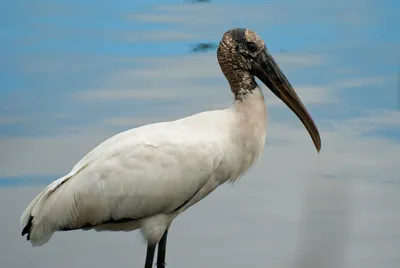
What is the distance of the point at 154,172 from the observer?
14.0 feet

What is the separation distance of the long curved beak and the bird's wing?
0.53 meters

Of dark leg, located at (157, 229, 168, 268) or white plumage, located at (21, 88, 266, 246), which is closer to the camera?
white plumage, located at (21, 88, 266, 246)

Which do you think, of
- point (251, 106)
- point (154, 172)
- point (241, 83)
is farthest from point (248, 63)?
point (154, 172)

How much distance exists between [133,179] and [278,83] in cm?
104

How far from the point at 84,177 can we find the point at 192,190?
23.5 inches

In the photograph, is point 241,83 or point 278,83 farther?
point 278,83

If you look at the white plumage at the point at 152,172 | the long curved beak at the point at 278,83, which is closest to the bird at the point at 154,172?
the white plumage at the point at 152,172

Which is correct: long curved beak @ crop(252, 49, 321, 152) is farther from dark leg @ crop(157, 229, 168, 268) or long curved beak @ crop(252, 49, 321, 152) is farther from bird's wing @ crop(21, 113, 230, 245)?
dark leg @ crop(157, 229, 168, 268)

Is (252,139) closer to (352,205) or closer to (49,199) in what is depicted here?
(49,199)

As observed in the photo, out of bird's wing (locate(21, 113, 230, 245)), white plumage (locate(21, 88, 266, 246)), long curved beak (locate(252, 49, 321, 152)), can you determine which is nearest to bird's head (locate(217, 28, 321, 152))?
long curved beak (locate(252, 49, 321, 152))

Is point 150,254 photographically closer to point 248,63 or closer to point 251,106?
point 251,106

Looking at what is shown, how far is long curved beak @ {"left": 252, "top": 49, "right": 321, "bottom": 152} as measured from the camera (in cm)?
449

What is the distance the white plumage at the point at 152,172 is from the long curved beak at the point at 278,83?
0.65 ft

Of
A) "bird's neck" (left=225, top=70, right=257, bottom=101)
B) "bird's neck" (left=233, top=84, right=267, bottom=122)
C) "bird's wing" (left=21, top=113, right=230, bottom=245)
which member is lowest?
"bird's wing" (left=21, top=113, right=230, bottom=245)
